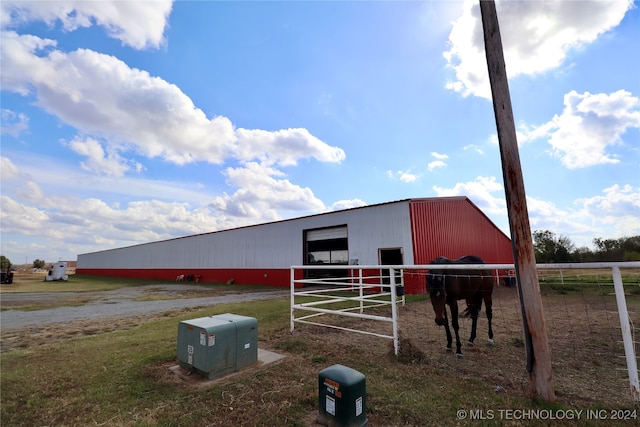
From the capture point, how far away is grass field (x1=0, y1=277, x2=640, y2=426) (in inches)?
121

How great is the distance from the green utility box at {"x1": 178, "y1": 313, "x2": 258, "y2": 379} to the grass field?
11.2 inches

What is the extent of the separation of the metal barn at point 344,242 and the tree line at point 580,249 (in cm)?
773

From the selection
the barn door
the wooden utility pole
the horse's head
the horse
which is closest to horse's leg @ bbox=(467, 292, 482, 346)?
the horse

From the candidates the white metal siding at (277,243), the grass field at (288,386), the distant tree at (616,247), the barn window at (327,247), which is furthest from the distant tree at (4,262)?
the distant tree at (616,247)

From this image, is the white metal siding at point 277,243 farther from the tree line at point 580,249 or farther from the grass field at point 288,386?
the tree line at point 580,249

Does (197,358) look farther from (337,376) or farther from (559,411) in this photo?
(559,411)

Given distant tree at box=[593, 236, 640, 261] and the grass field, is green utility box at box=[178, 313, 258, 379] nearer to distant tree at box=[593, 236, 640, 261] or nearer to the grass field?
the grass field

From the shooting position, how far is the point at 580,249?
36219mm

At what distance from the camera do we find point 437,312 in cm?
484

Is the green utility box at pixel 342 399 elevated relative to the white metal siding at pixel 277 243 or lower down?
lower down

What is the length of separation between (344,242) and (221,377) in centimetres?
1520

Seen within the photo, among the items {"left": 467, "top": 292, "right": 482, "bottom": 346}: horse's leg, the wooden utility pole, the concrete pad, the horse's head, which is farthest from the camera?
{"left": 467, "top": 292, "right": 482, "bottom": 346}: horse's leg

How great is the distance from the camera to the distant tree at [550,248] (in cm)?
3253

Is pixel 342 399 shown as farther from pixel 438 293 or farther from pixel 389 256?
pixel 389 256
